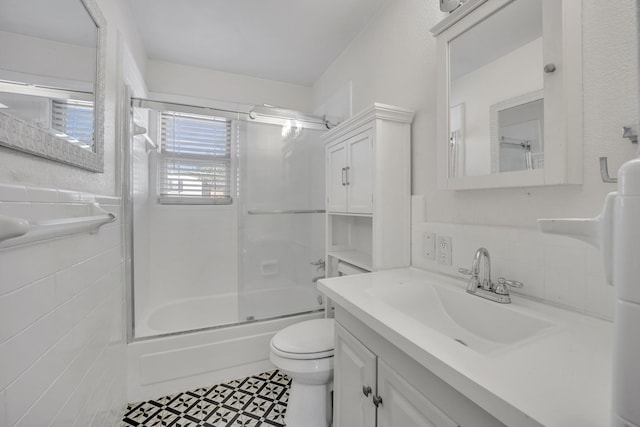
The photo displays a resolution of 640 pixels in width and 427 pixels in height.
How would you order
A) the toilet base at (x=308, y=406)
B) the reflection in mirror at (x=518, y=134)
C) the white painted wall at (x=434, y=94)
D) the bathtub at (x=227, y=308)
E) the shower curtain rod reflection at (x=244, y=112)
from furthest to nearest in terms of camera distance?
1. the bathtub at (x=227, y=308)
2. the shower curtain rod reflection at (x=244, y=112)
3. the toilet base at (x=308, y=406)
4. the reflection in mirror at (x=518, y=134)
5. the white painted wall at (x=434, y=94)

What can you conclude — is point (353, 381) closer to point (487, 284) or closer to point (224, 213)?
point (487, 284)

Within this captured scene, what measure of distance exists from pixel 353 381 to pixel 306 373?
0.39 metres

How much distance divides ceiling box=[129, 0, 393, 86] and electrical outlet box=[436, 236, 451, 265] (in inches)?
61.0

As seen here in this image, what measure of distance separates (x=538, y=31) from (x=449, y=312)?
3.28ft

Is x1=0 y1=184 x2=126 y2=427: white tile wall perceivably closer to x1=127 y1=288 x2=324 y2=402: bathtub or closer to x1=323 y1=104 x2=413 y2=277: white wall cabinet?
x1=127 y1=288 x2=324 y2=402: bathtub

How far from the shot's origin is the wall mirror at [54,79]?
0.62 metres

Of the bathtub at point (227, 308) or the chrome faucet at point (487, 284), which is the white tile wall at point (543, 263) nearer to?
the chrome faucet at point (487, 284)

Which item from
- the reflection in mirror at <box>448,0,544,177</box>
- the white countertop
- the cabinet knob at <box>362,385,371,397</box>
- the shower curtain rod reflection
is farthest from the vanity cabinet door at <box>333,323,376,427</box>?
the shower curtain rod reflection

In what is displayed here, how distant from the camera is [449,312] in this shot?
3.36ft

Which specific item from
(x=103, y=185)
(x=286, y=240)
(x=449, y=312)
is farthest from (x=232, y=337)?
(x=449, y=312)

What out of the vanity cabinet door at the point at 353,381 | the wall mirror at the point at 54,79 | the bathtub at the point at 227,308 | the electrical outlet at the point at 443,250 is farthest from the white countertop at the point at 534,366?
the bathtub at the point at 227,308

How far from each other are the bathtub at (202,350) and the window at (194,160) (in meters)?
1.03

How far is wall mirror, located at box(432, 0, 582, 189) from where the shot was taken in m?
0.78

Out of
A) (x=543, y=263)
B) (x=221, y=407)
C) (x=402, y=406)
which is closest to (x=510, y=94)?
(x=543, y=263)
